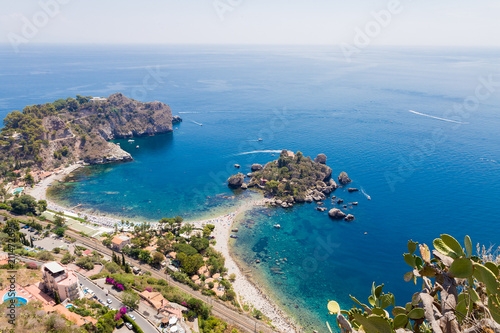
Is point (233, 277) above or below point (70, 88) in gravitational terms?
below

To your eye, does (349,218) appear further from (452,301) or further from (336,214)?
(452,301)

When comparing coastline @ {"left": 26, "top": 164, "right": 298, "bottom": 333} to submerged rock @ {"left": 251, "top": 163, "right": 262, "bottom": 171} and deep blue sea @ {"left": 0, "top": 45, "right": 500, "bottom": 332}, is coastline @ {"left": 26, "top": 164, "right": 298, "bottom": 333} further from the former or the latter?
submerged rock @ {"left": 251, "top": 163, "right": 262, "bottom": 171}

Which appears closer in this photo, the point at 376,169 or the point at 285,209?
the point at 285,209

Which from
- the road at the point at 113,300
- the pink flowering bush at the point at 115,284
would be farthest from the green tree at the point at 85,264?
the pink flowering bush at the point at 115,284

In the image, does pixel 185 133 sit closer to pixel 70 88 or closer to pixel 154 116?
pixel 154 116

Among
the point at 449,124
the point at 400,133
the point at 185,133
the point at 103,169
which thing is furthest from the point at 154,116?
the point at 449,124

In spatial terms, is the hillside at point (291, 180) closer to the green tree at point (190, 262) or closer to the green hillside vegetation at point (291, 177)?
the green hillside vegetation at point (291, 177)

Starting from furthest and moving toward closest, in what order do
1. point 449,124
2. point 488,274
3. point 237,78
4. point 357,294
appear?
point 237,78 → point 449,124 → point 357,294 → point 488,274
